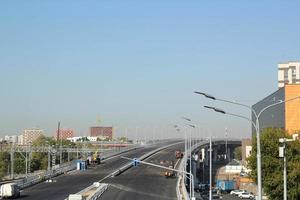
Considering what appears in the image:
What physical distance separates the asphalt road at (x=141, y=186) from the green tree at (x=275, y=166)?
439 inches

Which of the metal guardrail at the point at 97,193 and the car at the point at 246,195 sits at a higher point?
the metal guardrail at the point at 97,193

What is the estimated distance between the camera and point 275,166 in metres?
70.8

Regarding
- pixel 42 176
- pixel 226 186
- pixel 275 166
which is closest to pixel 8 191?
pixel 275 166

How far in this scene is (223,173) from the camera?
632ft

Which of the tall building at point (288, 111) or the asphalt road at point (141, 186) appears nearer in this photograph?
the asphalt road at point (141, 186)

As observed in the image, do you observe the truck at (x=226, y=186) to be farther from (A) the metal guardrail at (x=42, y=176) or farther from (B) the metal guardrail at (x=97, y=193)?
(B) the metal guardrail at (x=97, y=193)

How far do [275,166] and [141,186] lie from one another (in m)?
22.9

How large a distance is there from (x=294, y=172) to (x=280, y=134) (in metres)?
7.30

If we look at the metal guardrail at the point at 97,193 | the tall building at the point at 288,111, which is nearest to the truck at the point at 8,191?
the metal guardrail at the point at 97,193

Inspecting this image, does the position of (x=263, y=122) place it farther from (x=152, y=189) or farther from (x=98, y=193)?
(x=98, y=193)

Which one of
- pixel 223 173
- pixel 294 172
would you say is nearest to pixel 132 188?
pixel 294 172

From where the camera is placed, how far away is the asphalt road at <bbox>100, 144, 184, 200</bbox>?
7243cm

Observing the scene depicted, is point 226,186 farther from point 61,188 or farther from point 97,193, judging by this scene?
point 97,193

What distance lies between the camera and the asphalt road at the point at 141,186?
72.4 metres
